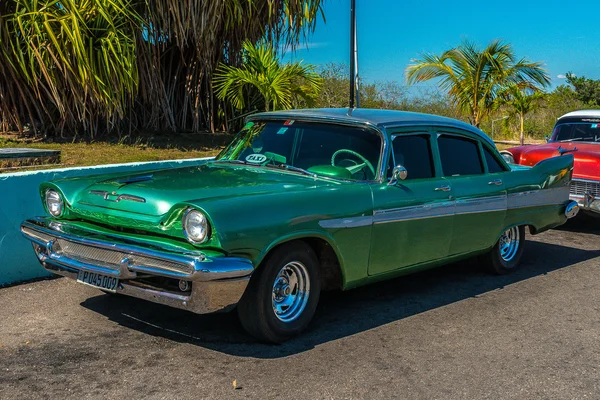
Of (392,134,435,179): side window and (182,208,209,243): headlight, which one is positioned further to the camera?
(392,134,435,179): side window

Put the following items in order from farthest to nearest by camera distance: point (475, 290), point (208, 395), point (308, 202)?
point (475, 290), point (308, 202), point (208, 395)

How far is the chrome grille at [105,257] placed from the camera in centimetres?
425

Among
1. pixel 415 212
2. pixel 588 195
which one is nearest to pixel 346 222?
pixel 415 212

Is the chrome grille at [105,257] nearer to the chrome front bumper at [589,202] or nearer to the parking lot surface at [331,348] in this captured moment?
the parking lot surface at [331,348]

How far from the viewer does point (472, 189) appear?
618 centimetres

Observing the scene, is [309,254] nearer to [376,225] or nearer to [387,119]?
[376,225]

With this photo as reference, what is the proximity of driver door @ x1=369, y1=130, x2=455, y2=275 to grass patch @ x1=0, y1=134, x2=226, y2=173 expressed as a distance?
16.8ft

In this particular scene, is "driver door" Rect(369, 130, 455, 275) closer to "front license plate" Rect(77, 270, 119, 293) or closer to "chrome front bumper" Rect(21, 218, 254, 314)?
"chrome front bumper" Rect(21, 218, 254, 314)

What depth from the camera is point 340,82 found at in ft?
74.8

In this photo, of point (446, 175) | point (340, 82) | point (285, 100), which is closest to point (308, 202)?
point (446, 175)

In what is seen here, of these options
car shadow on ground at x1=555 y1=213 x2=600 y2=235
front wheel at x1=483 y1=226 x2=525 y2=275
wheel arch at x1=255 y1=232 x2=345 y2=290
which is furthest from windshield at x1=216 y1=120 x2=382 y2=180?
car shadow on ground at x1=555 y1=213 x2=600 y2=235

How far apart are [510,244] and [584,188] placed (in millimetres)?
2430

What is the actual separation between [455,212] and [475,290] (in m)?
0.87

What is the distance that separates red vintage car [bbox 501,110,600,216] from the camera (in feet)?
29.3
